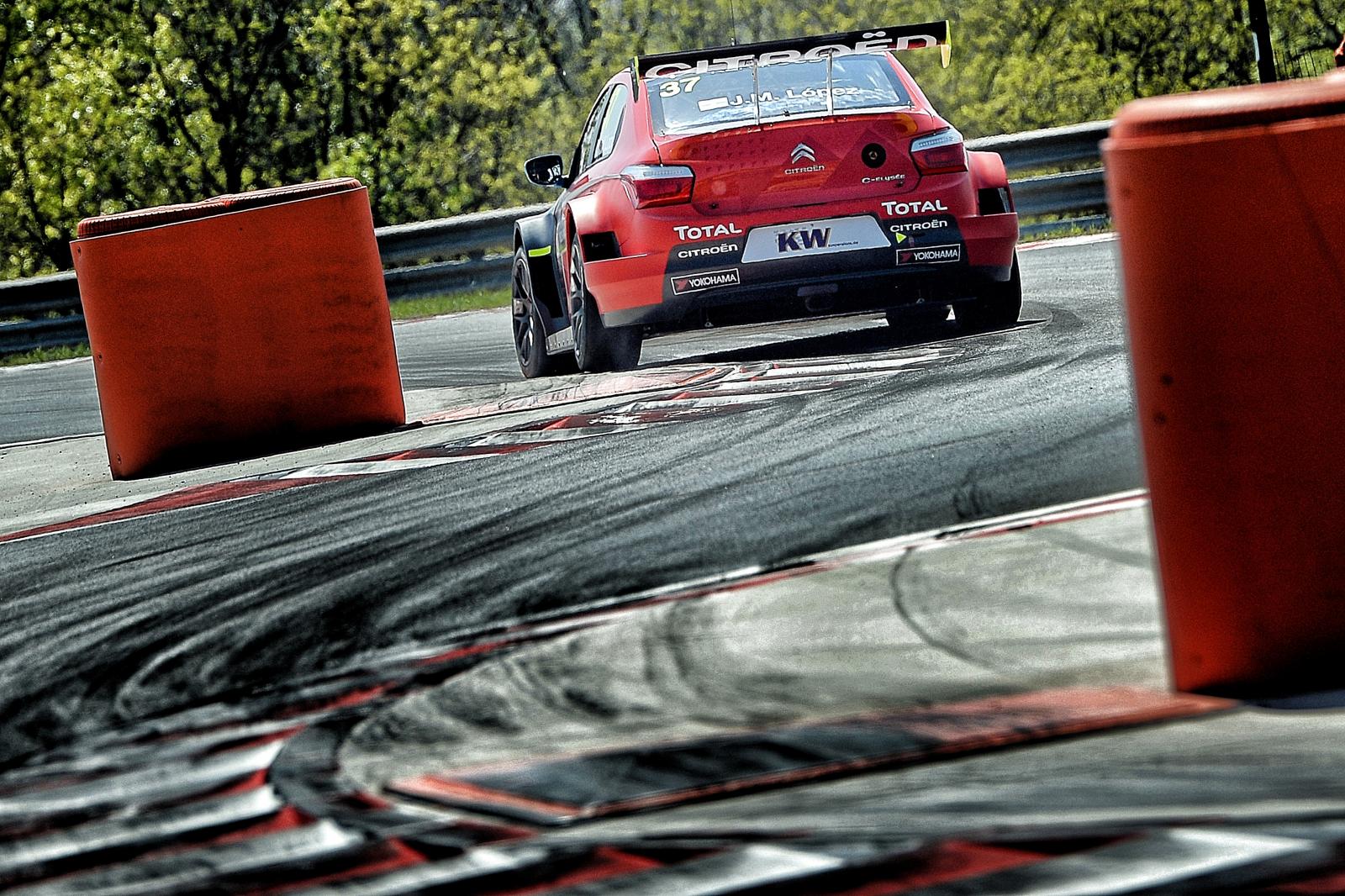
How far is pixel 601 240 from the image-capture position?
902 cm

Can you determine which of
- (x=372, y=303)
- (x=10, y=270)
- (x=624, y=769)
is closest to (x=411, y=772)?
(x=624, y=769)

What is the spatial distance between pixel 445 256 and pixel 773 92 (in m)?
10.7

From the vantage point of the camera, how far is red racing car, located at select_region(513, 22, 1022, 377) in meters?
8.73

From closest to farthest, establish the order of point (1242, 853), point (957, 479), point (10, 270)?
point (1242, 853) → point (957, 479) → point (10, 270)

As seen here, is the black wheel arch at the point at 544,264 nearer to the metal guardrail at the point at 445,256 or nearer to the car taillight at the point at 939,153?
the car taillight at the point at 939,153

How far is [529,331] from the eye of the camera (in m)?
10.5

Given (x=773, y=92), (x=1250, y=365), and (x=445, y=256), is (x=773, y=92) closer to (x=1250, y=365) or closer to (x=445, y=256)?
(x=1250, y=365)

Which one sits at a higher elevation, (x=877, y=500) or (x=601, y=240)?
(x=601, y=240)

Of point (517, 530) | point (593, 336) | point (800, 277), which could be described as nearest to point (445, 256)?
point (593, 336)

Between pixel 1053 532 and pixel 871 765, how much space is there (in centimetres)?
162

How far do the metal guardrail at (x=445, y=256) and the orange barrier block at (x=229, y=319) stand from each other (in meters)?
10.2

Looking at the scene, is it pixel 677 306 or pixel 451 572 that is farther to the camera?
pixel 677 306

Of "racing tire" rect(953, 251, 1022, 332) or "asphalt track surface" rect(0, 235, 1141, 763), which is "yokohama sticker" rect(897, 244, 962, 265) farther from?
"asphalt track surface" rect(0, 235, 1141, 763)

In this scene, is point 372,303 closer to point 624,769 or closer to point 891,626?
point 891,626
